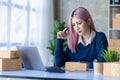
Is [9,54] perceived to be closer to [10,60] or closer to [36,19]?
[10,60]

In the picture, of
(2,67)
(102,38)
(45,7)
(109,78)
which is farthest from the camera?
(45,7)

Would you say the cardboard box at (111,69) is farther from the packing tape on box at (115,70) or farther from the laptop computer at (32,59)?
the laptop computer at (32,59)

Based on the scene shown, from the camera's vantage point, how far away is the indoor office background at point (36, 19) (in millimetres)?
4047

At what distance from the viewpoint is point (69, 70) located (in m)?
2.40

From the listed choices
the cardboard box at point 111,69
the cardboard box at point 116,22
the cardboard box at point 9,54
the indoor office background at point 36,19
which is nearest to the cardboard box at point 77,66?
the cardboard box at point 111,69

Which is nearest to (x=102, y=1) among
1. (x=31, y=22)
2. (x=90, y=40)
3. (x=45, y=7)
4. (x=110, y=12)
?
(x=110, y=12)

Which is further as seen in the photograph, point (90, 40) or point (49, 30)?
point (49, 30)

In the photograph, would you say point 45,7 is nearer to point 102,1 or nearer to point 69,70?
point 102,1

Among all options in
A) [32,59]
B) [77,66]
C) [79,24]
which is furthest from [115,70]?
[79,24]

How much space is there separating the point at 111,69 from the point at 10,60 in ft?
3.01

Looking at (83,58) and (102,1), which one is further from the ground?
(102,1)

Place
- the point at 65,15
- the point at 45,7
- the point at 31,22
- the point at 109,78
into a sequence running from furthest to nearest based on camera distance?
the point at 65,15, the point at 45,7, the point at 31,22, the point at 109,78

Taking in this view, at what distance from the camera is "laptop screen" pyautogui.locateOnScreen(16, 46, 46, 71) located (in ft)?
7.62

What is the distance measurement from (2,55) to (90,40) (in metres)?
0.92
